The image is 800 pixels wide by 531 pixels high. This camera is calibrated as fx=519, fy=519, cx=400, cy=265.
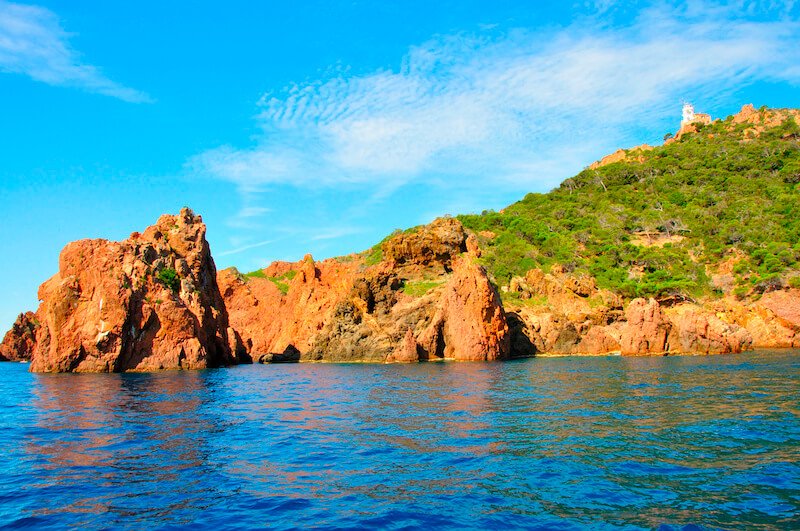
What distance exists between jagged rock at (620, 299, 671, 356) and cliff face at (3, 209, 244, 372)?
43925 millimetres

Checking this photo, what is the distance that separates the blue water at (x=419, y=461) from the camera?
9.41 meters

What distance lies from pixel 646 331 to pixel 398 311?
2801cm

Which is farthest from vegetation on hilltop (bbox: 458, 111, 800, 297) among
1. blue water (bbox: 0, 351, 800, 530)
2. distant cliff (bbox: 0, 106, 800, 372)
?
blue water (bbox: 0, 351, 800, 530)

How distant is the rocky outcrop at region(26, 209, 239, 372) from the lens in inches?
1848

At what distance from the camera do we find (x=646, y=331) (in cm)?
5412

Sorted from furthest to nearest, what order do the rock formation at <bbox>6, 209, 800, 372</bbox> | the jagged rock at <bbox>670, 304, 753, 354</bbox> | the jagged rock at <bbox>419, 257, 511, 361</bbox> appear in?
the jagged rock at <bbox>419, 257, 511, 361</bbox> → the jagged rock at <bbox>670, 304, 753, 354</bbox> → the rock formation at <bbox>6, 209, 800, 372</bbox>

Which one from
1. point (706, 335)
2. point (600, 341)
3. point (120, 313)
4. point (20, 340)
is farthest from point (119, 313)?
point (20, 340)

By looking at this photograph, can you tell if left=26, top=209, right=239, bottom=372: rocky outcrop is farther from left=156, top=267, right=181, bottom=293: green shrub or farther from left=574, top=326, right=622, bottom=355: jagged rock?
left=574, top=326, right=622, bottom=355: jagged rock

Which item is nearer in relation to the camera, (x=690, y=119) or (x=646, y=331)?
(x=646, y=331)

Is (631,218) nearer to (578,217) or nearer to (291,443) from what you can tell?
(578,217)

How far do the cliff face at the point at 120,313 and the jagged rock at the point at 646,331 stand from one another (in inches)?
1729

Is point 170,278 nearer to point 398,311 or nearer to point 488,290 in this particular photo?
point 398,311

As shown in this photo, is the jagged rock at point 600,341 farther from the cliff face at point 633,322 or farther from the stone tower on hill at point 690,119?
the stone tower on hill at point 690,119

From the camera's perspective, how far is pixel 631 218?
9706 centimetres
